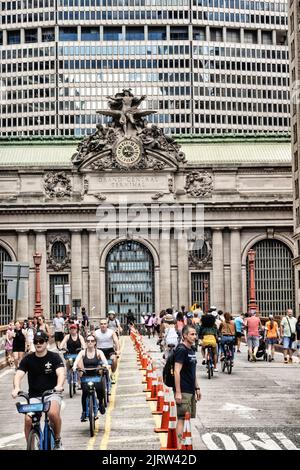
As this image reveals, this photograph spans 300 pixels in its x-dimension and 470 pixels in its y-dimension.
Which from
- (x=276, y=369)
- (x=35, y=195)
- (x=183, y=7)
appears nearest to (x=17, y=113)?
(x=183, y=7)

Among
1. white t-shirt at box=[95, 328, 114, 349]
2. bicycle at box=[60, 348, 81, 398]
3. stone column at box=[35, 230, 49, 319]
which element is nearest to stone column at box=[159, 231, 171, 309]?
stone column at box=[35, 230, 49, 319]

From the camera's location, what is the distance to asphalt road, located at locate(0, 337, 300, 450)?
21016 millimetres

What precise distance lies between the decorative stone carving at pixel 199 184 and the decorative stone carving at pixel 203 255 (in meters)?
3.26

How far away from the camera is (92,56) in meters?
145

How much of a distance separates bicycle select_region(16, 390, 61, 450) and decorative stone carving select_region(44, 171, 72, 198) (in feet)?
228

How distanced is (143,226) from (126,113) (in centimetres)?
939

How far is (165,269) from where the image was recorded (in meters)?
85.8

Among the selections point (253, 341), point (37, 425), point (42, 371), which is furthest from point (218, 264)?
point (37, 425)

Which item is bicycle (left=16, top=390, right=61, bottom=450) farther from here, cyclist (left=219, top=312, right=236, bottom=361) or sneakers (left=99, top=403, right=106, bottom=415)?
cyclist (left=219, top=312, right=236, bottom=361)

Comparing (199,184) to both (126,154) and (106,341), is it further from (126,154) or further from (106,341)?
(106,341)

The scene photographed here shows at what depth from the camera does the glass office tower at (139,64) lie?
14488 centimetres

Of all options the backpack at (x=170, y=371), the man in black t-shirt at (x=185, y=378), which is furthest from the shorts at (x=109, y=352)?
the man in black t-shirt at (x=185, y=378)

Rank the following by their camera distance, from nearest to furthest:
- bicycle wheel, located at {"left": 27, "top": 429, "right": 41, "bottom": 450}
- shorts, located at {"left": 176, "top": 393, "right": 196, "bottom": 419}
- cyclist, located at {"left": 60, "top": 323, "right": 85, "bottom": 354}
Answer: bicycle wheel, located at {"left": 27, "top": 429, "right": 41, "bottom": 450}
shorts, located at {"left": 176, "top": 393, "right": 196, "bottom": 419}
cyclist, located at {"left": 60, "top": 323, "right": 85, "bottom": 354}

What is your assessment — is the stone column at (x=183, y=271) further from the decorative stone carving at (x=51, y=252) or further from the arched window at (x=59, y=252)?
the arched window at (x=59, y=252)
